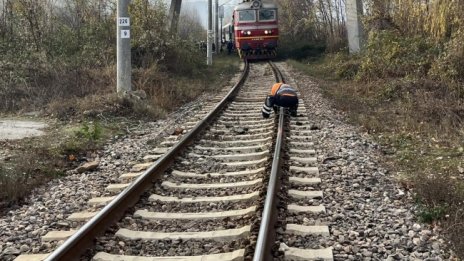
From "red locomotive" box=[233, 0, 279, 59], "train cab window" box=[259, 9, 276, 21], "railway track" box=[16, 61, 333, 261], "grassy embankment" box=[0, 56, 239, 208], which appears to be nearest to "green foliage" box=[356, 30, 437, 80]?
"grassy embankment" box=[0, 56, 239, 208]

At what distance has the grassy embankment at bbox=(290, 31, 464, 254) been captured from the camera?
17.2 ft

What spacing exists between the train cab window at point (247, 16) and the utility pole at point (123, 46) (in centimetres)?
1691

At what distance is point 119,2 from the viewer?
1161 cm

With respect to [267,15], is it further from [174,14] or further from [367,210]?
[367,210]

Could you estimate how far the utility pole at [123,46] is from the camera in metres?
11.6

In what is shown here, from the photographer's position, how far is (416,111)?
10555 mm

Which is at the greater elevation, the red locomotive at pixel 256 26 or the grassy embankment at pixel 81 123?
the red locomotive at pixel 256 26

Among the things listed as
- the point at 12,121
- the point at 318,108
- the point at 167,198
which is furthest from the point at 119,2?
the point at 167,198

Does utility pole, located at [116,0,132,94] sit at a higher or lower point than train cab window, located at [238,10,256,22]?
lower

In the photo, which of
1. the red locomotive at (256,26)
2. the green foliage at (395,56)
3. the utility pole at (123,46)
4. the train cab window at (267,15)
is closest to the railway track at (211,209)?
the utility pole at (123,46)

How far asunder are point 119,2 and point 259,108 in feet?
13.2

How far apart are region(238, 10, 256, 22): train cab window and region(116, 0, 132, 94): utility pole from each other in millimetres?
16912

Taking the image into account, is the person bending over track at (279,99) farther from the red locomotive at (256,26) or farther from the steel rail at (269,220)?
the red locomotive at (256,26)

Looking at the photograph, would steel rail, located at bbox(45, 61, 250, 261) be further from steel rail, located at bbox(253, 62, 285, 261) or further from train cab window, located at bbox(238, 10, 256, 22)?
train cab window, located at bbox(238, 10, 256, 22)
